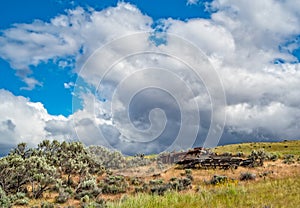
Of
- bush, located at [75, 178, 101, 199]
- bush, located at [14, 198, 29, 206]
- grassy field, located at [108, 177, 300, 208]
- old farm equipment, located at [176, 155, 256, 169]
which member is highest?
old farm equipment, located at [176, 155, 256, 169]

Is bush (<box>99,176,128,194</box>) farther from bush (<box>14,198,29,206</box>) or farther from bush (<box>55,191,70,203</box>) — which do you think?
bush (<box>14,198,29,206</box>)

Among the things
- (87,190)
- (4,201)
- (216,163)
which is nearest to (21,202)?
(4,201)

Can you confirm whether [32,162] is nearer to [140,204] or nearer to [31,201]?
[31,201]

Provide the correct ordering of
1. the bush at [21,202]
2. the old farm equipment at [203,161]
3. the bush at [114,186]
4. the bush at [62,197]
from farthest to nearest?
the old farm equipment at [203,161] → the bush at [114,186] → the bush at [62,197] → the bush at [21,202]

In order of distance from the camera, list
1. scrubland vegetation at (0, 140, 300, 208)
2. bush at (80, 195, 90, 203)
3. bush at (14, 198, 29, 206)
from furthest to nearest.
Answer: bush at (80, 195, 90, 203), bush at (14, 198, 29, 206), scrubland vegetation at (0, 140, 300, 208)

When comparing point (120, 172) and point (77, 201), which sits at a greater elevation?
point (120, 172)

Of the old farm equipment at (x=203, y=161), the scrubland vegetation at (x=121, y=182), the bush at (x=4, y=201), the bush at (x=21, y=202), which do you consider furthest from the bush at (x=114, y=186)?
the old farm equipment at (x=203, y=161)

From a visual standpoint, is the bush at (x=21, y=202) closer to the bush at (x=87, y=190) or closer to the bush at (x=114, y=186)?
the bush at (x=87, y=190)

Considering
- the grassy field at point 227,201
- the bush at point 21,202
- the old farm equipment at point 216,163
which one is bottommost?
the grassy field at point 227,201

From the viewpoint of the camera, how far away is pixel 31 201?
2300 centimetres

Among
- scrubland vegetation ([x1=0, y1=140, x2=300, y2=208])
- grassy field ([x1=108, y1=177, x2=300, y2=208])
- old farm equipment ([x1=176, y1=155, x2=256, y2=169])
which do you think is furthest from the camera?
old farm equipment ([x1=176, y1=155, x2=256, y2=169])

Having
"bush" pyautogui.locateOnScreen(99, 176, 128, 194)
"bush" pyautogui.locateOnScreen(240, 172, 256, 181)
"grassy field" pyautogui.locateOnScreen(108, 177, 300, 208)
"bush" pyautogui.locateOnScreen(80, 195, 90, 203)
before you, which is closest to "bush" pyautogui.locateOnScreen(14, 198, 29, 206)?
"bush" pyautogui.locateOnScreen(80, 195, 90, 203)

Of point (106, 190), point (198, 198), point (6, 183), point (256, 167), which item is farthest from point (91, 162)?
point (198, 198)

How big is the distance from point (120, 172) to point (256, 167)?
1579 centimetres
